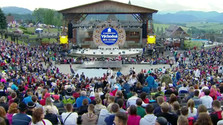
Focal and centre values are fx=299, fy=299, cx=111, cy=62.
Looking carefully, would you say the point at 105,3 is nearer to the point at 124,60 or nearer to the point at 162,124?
the point at 124,60

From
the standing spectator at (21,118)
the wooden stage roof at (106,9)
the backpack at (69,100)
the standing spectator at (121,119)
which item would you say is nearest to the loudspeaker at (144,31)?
the wooden stage roof at (106,9)

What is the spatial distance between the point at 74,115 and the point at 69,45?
126 ft

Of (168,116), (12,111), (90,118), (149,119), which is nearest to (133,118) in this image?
(149,119)

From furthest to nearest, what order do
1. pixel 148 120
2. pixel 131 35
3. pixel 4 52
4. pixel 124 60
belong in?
pixel 131 35 → pixel 124 60 → pixel 4 52 → pixel 148 120

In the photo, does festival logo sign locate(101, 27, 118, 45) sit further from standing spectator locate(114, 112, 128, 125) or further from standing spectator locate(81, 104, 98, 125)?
standing spectator locate(114, 112, 128, 125)

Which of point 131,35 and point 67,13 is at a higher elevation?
point 67,13

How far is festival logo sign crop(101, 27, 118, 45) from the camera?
40.4 m

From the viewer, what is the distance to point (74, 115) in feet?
20.8

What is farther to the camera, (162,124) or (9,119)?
(9,119)

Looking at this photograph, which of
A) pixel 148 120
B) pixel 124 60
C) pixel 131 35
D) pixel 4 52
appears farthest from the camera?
pixel 131 35

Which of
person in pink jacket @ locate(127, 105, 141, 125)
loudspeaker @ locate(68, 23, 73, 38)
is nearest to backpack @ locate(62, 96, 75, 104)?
person in pink jacket @ locate(127, 105, 141, 125)

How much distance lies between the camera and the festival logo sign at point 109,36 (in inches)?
1592

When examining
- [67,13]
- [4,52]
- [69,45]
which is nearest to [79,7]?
[67,13]

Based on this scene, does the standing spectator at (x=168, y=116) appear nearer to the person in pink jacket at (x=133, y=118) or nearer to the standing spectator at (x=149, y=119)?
the standing spectator at (x=149, y=119)
